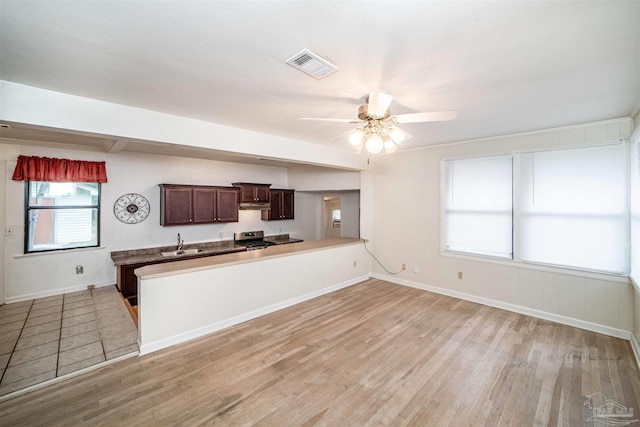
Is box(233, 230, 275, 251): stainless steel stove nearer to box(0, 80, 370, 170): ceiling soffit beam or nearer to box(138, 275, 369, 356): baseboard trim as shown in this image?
box(138, 275, 369, 356): baseboard trim

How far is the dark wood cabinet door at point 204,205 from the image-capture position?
18.0 ft

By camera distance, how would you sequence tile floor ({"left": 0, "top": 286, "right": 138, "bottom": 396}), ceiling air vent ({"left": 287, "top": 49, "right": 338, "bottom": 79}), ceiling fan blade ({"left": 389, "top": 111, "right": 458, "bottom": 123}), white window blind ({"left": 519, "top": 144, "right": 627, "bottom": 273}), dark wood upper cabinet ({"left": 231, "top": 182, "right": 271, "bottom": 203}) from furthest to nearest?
dark wood upper cabinet ({"left": 231, "top": 182, "right": 271, "bottom": 203})
white window blind ({"left": 519, "top": 144, "right": 627, "bottom": 273})
tile floor ({"left": 0, "top": 286, "right": 138, "bottom": 396})
ceiling fan blade ({"left": 389, "top": 111, "right": 458, "bottom": 123})
ceiling air vent ({"left": 287, "top": 49, "right": 338, "bottom": 79})

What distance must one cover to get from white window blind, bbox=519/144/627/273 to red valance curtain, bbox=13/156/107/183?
6923 mm

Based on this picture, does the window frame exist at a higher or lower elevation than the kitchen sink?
higher

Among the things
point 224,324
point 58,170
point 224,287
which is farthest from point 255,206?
point 58,170

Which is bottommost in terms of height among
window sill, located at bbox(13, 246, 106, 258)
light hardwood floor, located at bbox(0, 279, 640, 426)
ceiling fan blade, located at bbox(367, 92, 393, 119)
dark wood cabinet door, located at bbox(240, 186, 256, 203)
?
light hardwood floor, located at bbox(0, 279, 640, 426)

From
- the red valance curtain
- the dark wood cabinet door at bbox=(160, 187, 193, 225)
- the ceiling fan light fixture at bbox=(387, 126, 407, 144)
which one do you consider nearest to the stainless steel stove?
the dark wood cabinet door at bbox=(160, 187, 193, 225)

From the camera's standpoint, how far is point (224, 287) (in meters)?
3.51

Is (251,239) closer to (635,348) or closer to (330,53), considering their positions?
(330,53)

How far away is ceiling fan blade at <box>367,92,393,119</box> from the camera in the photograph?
2.20 meters

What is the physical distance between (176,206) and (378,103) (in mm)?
4577

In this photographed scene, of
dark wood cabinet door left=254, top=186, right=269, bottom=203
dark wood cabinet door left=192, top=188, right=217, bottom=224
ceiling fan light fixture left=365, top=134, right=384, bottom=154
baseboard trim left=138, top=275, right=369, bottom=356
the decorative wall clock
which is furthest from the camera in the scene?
dark wood cabinet door left=254, top=186, right=269, bottom=203

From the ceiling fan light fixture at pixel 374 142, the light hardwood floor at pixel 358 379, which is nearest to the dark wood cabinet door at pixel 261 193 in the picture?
the light hardwood floor at pixel 358 379

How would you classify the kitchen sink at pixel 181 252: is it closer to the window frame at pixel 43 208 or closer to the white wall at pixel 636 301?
the window frame at pixel 43 208
